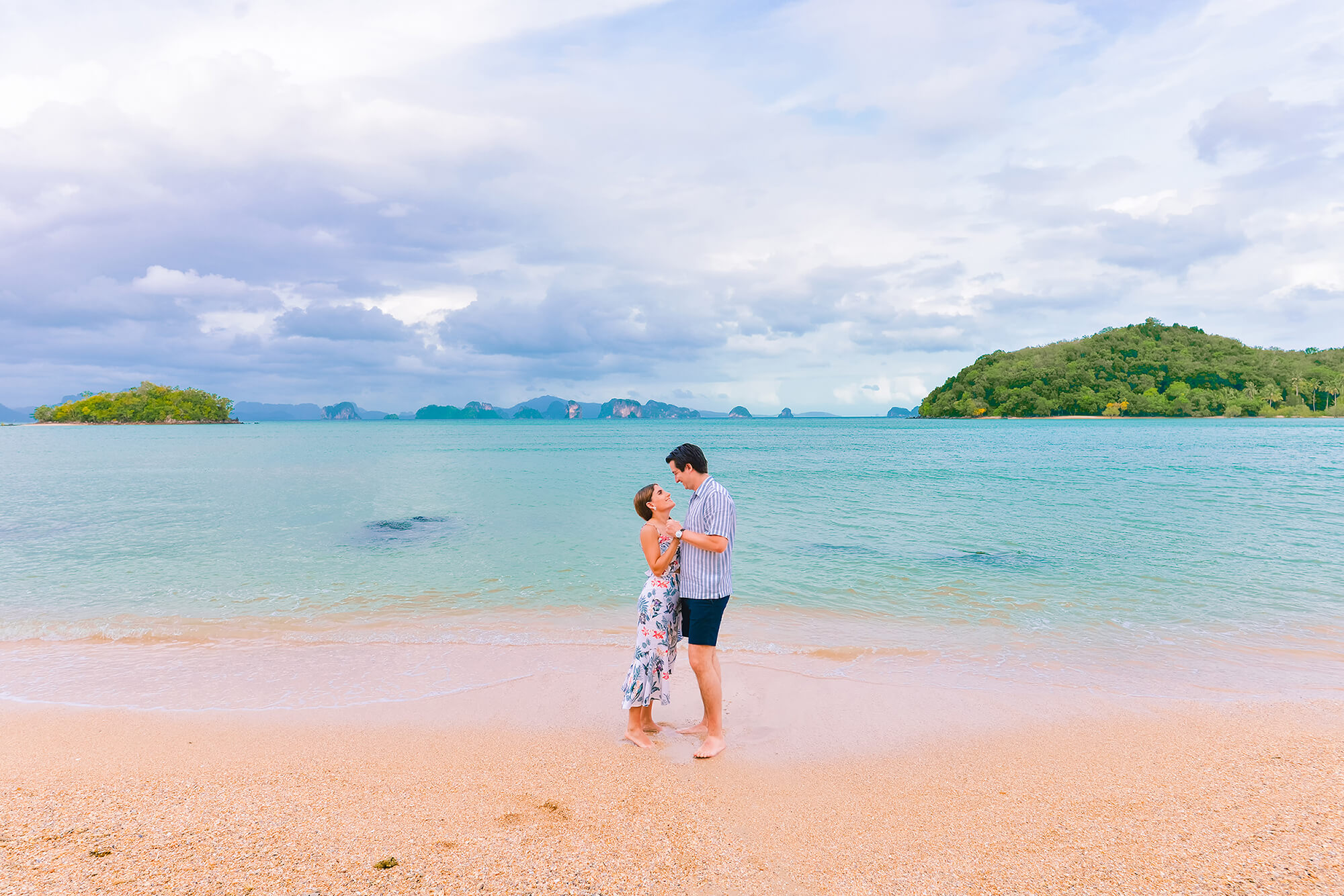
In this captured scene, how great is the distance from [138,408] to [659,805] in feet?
705

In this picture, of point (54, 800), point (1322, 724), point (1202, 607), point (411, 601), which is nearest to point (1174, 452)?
point (1202, 607)

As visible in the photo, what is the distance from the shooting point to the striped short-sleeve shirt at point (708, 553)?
16.2 feet

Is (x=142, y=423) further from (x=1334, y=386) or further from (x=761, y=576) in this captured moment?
(x=1334, y=386)

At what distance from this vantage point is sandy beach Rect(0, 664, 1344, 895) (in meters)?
3.48

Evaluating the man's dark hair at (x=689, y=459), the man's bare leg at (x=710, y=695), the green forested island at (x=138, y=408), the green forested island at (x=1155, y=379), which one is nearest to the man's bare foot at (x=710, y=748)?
the man's bare leg at (x=710, y=695)

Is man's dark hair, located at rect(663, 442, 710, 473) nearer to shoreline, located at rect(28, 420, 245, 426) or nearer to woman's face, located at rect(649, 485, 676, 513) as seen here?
woman's face, located at rect(649, 485, 676, 513)

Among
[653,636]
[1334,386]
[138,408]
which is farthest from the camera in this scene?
[138,408]

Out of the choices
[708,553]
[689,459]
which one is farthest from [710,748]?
[689,459]

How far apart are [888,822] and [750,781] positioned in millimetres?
997

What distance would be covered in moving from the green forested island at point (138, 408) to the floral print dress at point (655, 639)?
208182mm

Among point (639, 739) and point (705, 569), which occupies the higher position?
point (705, 569)

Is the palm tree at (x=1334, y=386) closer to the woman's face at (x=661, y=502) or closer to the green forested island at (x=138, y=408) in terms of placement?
the woman's face at (x=661, y=502)

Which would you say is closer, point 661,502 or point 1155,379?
point 661,502

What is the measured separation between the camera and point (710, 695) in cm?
516
